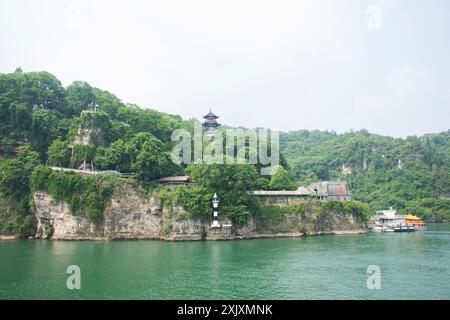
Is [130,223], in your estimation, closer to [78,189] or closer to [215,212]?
[78,189]

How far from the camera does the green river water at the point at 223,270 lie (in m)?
24.0

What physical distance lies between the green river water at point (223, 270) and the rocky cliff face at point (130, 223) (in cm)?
341

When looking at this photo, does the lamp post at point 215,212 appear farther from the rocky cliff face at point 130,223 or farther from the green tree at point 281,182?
the green tree at point 281,182

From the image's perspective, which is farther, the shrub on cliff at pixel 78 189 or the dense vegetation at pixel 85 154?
the dense vegetation at pixel 85 154

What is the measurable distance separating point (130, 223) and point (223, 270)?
2169cm

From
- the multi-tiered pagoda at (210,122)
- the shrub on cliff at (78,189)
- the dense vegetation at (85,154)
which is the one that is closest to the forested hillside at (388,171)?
the multi-tiered pagoda at (210,122)

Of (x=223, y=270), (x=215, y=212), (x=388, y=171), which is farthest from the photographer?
(x=388, y=171)

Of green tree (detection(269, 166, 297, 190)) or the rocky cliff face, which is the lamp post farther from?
green tree (detection(269, 166, 297, 190))

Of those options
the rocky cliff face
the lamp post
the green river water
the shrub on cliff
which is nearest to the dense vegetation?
the shrub on cliff

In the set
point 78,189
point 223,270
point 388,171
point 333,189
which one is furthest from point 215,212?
point 388,171

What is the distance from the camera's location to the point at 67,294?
2350cm

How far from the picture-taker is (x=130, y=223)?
48844 mm

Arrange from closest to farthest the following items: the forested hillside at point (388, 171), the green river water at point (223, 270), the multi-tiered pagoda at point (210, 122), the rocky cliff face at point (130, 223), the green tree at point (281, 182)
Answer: the green river water at point (223, 270) < the rocky cliff face at point (130, 223) < the green tree at point (281, 182) < the multi-tiered pagoda at point (210, 122) < the forested hillside at point (388, 171)

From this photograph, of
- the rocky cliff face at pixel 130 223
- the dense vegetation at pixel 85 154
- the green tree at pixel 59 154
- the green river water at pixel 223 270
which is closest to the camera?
the green river water at pixel 223 270
